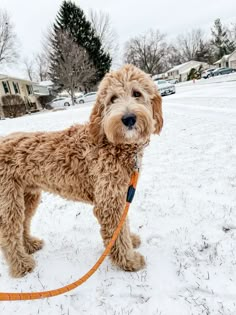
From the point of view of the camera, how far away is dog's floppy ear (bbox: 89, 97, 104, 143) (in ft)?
9.61

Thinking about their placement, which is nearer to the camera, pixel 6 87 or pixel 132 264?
pixel 132 264

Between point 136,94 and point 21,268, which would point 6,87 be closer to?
point 21,268

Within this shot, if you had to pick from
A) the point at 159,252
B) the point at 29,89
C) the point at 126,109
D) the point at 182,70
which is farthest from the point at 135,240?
the point at 182,70

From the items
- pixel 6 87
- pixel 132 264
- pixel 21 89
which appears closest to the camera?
pixel 132 264

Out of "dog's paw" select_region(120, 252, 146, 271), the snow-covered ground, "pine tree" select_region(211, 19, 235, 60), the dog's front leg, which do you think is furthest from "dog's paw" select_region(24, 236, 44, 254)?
"pine tree" select_region(211, 19, 235, 60)

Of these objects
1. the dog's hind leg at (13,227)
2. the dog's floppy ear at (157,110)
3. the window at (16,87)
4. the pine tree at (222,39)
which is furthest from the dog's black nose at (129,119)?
the pine tree at (222,39)

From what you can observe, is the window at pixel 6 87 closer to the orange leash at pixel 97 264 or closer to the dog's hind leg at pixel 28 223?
the dog's hind leg at pixel 28 223

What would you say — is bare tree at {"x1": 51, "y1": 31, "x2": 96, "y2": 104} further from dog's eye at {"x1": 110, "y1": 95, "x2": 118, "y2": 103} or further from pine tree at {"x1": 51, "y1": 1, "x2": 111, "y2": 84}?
dog's eye at {"x1": 110, "y1": 95, "x2": 118, "y2": 103}

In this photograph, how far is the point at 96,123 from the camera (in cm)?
293

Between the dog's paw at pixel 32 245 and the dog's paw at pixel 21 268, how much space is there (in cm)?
41

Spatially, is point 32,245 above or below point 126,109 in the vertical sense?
below

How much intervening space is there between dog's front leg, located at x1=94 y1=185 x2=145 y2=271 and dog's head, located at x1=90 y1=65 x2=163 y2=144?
59 centimetres

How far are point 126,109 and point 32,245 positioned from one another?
235 centimetres

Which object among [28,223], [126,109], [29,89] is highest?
[29,89]
